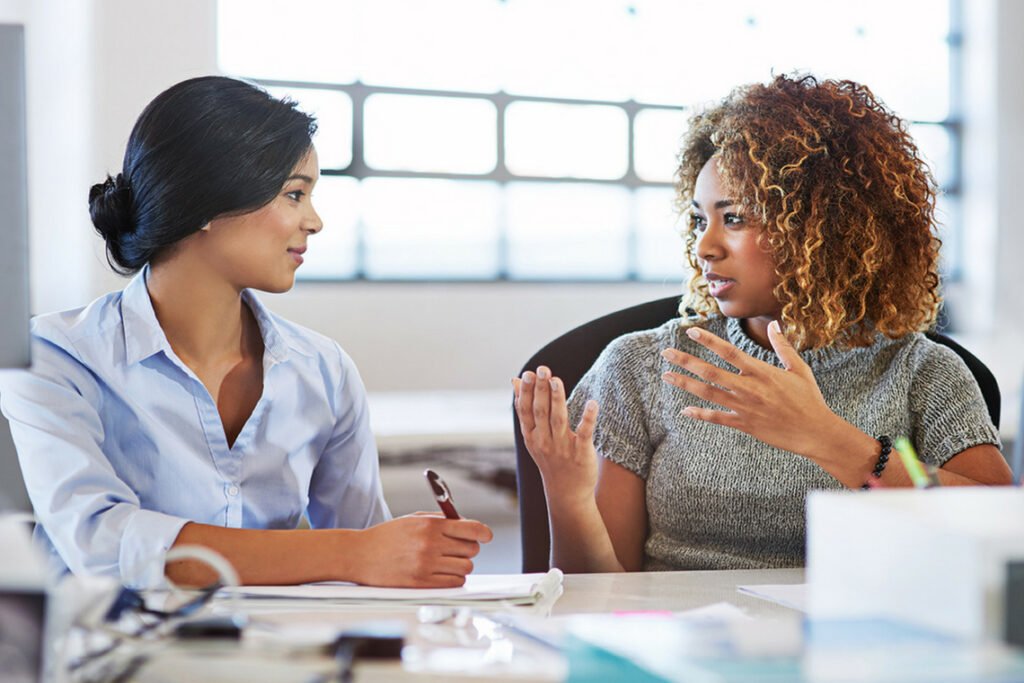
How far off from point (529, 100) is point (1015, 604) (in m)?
4.65

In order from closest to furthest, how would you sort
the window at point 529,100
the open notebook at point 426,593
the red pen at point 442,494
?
the open notebook at point 426,593 → the red pen at point 442,494 → the window at point 529,100

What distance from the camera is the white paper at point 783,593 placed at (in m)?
1.01

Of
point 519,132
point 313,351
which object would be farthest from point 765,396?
point 519,132

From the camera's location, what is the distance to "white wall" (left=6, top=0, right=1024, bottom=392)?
373 cm

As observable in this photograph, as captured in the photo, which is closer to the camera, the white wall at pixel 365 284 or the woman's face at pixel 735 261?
the woman's face at pixel 735 261

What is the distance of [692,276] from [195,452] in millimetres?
751

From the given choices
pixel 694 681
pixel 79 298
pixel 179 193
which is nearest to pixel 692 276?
pixel 179 193

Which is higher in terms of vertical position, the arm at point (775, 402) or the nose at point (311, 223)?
the nose at point (311, 223)

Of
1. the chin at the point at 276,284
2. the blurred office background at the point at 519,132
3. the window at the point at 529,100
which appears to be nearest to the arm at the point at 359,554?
the chin at the point at 276,284

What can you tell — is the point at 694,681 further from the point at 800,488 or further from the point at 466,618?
the point at 800,488

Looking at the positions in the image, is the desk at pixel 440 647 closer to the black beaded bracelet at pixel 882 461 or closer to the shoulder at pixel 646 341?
the black beaded bracelet at pixel 882 461

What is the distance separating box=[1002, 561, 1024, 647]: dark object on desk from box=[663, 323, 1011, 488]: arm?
615 millimetres

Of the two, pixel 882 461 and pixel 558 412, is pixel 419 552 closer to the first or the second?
pixel 558 412

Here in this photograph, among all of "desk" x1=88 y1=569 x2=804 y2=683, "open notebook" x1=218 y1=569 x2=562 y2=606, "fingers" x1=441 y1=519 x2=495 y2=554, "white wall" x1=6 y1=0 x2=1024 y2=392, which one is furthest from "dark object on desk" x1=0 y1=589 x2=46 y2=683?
"white wall" x1=6 y1=0 x2=1024 y2=392
